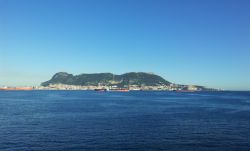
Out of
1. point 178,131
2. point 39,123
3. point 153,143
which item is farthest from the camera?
point 39,123

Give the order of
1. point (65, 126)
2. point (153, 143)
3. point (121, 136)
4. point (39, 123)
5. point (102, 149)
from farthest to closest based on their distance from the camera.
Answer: point (39, 123) → point (65, 126) → point (121, 136) → point (153, 143) → point (102, 149)

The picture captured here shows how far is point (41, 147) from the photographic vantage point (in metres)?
67.9

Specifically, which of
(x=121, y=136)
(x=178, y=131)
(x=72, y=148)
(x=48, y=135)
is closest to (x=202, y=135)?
(x=178, y=131)

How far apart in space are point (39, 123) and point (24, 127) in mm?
8989

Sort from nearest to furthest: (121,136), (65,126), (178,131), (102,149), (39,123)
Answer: (102,149), (121,136), (178,131), (65,126), (39,123)

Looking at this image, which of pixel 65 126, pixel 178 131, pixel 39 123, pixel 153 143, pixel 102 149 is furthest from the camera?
pixel 39 123

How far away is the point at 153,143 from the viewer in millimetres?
72812

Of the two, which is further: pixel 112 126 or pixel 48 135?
pixel 112 126

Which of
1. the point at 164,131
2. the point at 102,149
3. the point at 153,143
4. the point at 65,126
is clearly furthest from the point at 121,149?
the point at 65,126

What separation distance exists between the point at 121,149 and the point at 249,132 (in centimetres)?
4519

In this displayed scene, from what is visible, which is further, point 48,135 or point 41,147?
point 48,135

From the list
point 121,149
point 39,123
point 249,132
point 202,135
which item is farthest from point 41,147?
point 249,132

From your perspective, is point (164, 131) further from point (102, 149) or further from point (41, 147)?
point (41, 147)

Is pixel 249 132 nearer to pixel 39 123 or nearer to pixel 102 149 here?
pixel 102 149
